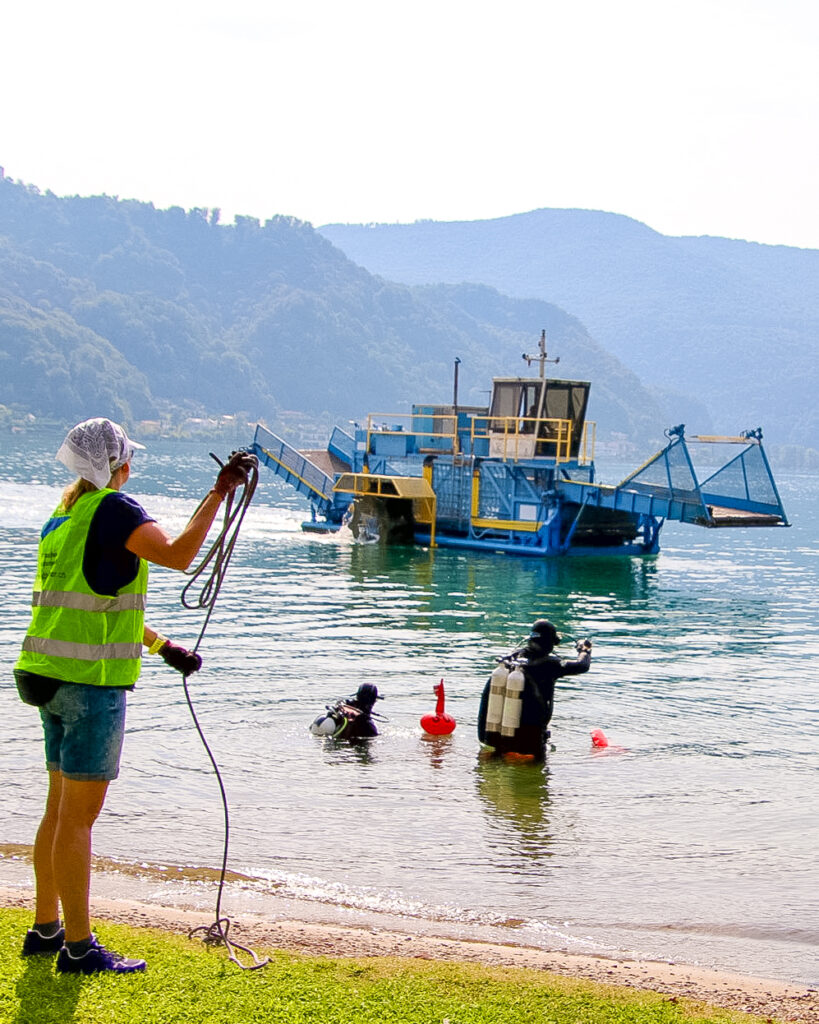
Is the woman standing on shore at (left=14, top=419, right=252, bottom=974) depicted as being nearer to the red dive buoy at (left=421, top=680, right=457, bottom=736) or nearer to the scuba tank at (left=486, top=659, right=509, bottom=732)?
the scuba tank at (left=486, top=659, right=509, bottom=732)

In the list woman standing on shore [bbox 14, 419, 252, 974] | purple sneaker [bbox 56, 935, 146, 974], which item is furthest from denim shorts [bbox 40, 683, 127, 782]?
purple sneaker [bbox 56, 935, 146, 974]

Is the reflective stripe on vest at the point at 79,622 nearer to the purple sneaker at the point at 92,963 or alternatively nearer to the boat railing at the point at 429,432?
the purple sneaker at the point at 92,963

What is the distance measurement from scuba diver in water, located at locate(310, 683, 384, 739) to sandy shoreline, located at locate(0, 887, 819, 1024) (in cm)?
555

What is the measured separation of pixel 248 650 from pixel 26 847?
10.1m

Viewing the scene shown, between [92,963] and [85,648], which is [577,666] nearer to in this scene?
[92,963]

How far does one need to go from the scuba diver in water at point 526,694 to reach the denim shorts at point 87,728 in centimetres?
611

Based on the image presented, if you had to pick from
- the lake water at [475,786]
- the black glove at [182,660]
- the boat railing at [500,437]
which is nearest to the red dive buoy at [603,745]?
the lake water at [475,786]

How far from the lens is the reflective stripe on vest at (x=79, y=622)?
5.48 metres

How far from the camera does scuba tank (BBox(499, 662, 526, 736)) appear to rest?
11.4 metres

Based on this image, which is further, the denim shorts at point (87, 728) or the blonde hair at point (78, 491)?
the blonde hair at point (78, 491)

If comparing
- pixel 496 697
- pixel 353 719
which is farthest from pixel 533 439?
pixel 496 697

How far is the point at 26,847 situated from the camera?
8.91 meters

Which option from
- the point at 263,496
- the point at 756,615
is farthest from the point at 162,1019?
the point at 263,496

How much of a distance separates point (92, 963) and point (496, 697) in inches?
257
